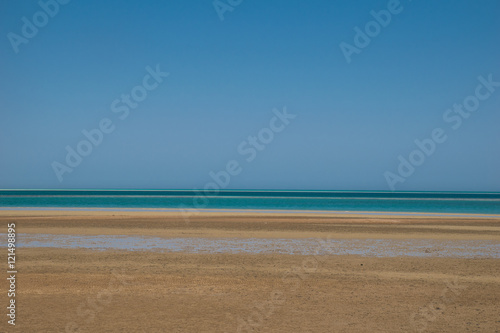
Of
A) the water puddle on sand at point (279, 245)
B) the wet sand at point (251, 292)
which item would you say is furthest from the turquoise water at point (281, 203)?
the wet sand at point (251, 292)

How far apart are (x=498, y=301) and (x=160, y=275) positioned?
915 centimetres

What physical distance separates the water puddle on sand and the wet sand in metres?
0.79

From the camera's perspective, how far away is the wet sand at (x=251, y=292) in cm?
884

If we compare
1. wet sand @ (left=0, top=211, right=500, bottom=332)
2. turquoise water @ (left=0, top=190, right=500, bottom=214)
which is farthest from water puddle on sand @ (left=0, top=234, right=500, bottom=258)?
turquoise water @ (left=0, top=190, right=500, bottom=214)

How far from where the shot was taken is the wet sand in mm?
8844

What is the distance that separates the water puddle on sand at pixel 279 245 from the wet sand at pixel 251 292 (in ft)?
2.58

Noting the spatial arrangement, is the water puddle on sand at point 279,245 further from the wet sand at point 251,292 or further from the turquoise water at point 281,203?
the turquoise water at point 281,203

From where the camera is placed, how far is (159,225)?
3025 centimetres

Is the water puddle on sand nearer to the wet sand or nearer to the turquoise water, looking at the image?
the wet sand

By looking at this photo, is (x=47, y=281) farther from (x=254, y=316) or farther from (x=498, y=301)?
(x=498, y=301)

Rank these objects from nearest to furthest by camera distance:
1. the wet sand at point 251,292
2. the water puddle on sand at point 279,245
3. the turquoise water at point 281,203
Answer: the wet sand at point 251,292
the water puddle on sand at point 279,245
the turquoise water at point 281,203

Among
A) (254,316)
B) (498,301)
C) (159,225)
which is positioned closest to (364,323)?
(254,316)

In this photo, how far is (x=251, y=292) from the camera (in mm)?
11359

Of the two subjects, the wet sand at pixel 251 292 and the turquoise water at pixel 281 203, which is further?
the turquoise water at pixel 281 203
